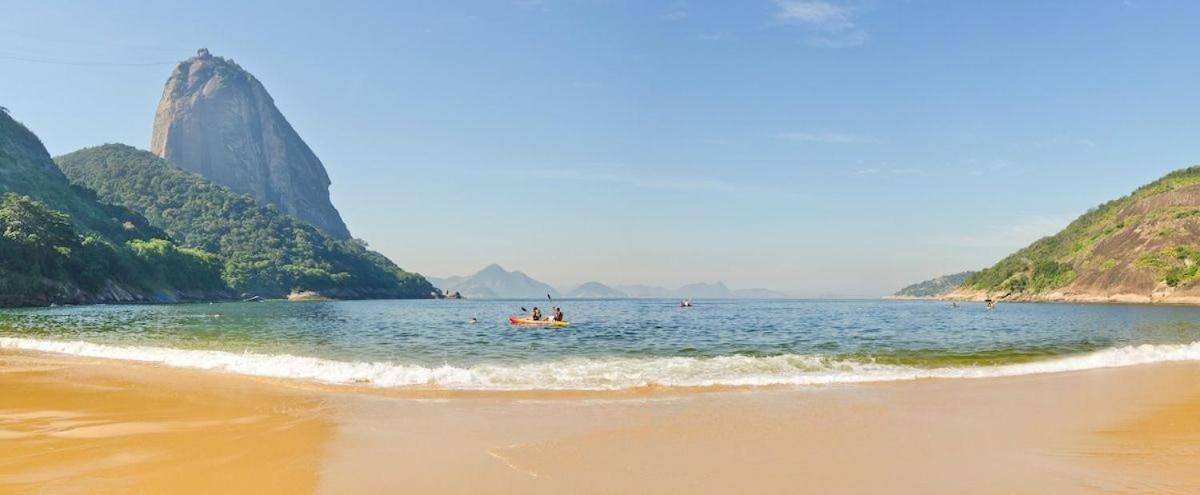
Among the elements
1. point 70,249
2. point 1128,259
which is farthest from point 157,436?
point 1128,259

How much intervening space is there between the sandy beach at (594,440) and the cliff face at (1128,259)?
132728mm

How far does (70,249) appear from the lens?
93125 millimetres

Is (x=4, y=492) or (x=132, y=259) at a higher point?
(x=132, y=259)

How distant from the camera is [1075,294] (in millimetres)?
139875

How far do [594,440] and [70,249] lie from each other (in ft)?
382

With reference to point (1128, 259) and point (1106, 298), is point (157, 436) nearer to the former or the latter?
point (1106, 298)

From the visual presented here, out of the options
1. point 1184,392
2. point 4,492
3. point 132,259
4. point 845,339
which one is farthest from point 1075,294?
point 132,259

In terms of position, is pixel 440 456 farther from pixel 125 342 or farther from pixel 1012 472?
pixel 125 342

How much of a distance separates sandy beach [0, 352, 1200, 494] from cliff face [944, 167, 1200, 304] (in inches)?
5226

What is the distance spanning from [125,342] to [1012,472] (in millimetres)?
33842

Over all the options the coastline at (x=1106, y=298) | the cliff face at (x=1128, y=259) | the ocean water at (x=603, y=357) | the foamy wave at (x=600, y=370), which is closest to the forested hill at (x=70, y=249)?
the ocean water at (x=603, y=357)

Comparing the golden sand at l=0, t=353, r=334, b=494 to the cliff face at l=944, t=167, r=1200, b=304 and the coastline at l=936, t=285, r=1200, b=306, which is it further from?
the cliff face at l=944, t=167, r=1200, b=304

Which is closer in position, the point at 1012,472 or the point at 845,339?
the point at 1012,472

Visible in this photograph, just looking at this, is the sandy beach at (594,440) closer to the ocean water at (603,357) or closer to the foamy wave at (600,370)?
the foamy wave at (600,370)
